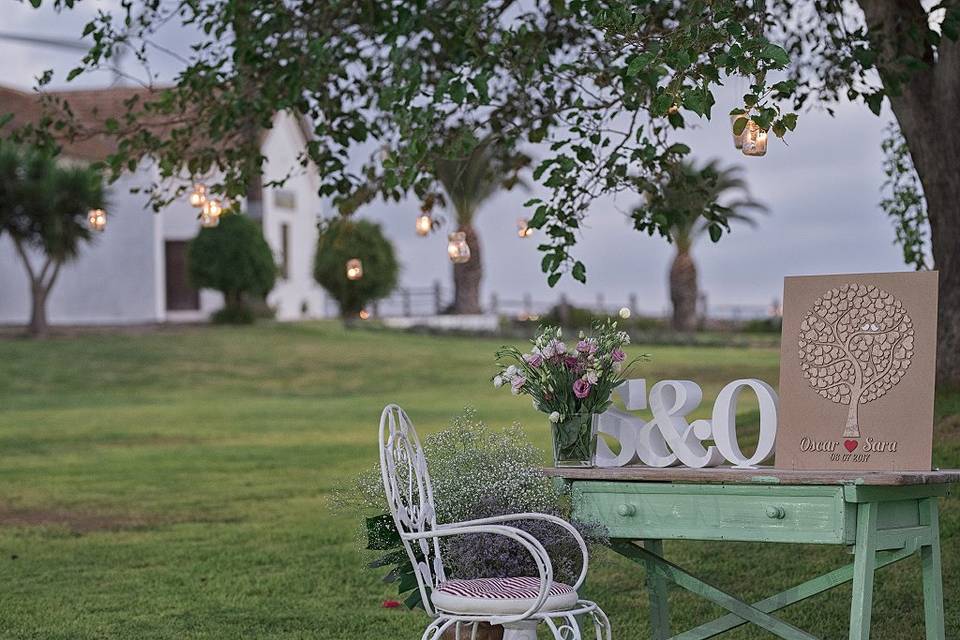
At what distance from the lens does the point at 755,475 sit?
477cm

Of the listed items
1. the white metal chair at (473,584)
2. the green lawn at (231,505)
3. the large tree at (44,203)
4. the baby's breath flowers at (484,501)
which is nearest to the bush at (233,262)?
the large tree at (44,203)

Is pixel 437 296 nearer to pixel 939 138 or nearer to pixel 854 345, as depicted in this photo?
pixel 939 138

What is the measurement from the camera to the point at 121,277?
35188mm

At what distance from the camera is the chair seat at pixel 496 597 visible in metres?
4.52

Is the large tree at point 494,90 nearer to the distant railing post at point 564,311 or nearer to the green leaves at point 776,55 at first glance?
the green leaves at point 776,55

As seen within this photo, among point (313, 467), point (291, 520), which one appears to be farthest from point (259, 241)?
point (291, 520)

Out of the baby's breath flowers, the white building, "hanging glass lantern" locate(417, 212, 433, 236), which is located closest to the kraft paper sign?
the baby's breath flowers

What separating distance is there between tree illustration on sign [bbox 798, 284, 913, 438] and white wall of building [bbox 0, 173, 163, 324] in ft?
103

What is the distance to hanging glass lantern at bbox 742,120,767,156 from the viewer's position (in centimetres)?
562

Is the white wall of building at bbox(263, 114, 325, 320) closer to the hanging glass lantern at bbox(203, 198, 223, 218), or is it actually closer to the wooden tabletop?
the hanging glass lantern at bbox(203, 198, 223, 218)

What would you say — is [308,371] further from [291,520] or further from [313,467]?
[291,520]

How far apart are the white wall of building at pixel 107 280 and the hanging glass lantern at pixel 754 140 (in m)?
30.6

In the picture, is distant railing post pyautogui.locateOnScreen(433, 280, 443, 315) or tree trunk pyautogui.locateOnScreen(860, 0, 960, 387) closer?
tree trunk pyautogui.locateOnScreen(860, 0, 960, 387)

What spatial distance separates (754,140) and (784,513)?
1.68 m
